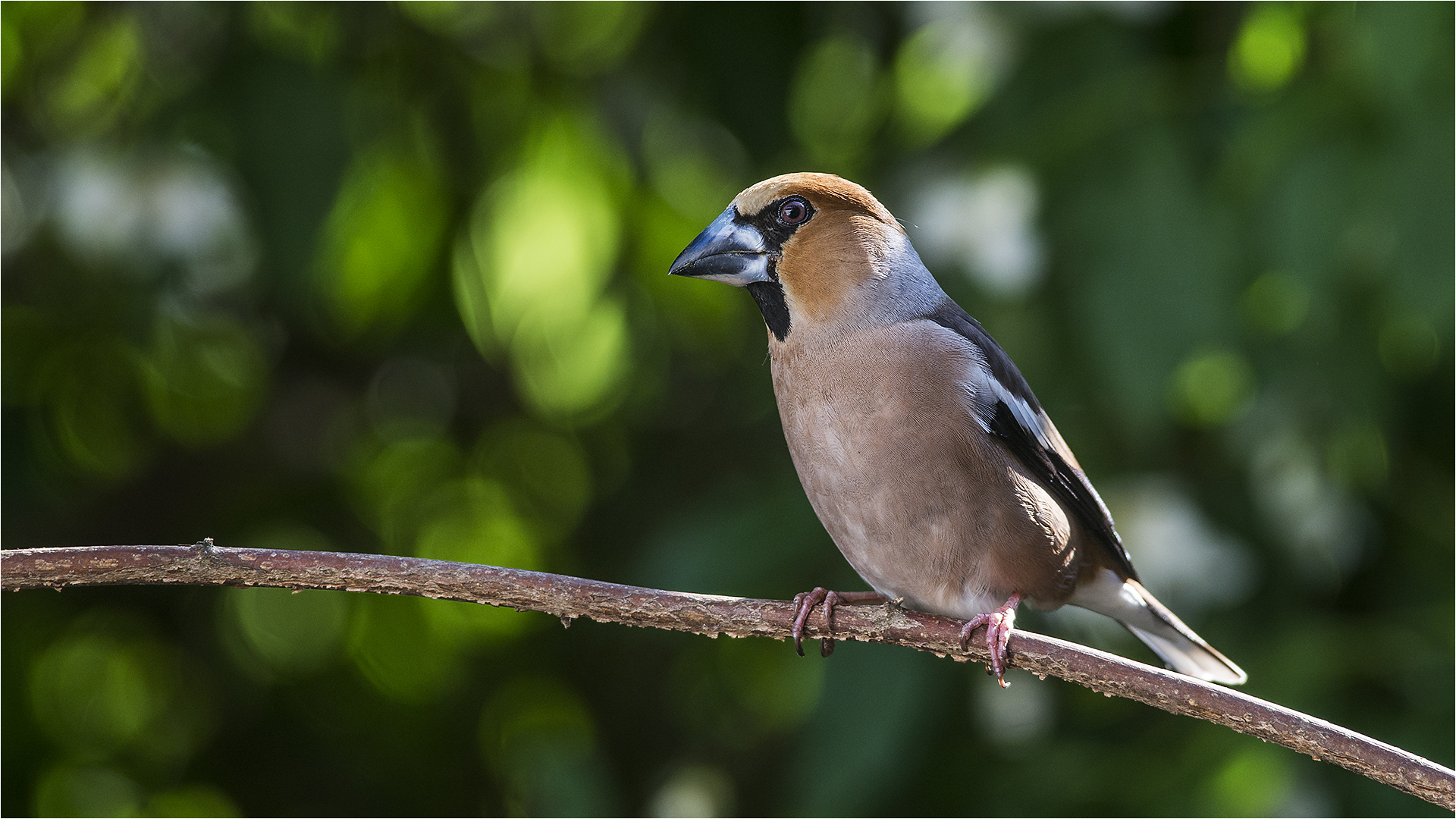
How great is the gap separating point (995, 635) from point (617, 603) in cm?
90

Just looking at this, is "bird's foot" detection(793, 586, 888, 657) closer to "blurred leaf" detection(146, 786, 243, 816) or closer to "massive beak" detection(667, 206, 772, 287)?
"massive beak" detection(667, 206, 772, 287)

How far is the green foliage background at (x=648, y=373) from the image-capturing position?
12.0 feet

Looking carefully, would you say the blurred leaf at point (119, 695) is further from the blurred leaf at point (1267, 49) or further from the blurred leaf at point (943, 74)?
the blurred leaf at point (1267, 49)

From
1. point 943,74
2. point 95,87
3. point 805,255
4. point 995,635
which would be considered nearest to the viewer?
point 995,635

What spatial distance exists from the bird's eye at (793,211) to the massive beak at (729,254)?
82mm

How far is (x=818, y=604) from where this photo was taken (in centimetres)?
302

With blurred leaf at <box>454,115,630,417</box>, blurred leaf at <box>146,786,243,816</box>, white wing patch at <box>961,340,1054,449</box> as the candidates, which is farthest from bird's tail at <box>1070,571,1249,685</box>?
blurred leaf at <box>146,786,243,816</box>

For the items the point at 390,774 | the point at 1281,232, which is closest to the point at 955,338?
the point at 1281,232

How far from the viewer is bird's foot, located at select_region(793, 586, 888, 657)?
276 centimetres

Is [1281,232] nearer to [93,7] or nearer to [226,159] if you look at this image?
[226,159]

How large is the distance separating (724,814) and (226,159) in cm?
295

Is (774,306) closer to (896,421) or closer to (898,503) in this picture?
(896,421)

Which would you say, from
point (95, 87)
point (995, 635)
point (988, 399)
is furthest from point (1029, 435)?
point (95, 87)

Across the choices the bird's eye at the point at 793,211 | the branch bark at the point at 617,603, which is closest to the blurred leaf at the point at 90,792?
the branch bark at the point at 617,603
